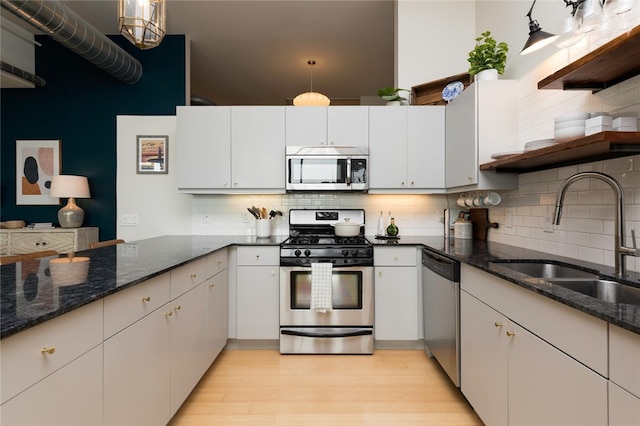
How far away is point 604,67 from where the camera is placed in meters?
1.51

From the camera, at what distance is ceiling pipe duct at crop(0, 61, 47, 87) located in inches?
131

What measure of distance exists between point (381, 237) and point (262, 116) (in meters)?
1.65

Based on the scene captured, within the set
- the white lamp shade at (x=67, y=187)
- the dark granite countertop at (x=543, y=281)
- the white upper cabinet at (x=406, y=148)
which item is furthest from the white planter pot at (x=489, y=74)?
the white lamp shade at (x=67, y=187)

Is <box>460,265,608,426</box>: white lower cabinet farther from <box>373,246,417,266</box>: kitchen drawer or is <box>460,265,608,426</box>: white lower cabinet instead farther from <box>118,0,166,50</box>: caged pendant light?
<box>118,0,166,50</box>: caged pendant light

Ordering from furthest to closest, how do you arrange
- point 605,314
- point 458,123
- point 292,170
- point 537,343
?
point 292,170 < point 458,123 < point 537,343 < point 605,314

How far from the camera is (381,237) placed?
3.25 m

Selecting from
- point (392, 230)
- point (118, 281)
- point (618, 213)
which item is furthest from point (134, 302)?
point (392, 230)

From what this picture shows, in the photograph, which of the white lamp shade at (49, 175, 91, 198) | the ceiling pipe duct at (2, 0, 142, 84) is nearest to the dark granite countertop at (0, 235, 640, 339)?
the white lamp shade at (49, 175, 91, 198)

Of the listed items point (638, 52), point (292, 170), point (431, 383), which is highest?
point (638, 52)

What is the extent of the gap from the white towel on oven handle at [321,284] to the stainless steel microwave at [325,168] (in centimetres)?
78

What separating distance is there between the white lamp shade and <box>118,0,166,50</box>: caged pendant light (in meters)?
2.54

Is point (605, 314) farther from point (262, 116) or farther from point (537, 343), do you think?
point (262, 116)

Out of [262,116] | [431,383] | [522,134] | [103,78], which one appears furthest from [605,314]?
[103,78]

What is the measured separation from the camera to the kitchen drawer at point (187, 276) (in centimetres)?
183
